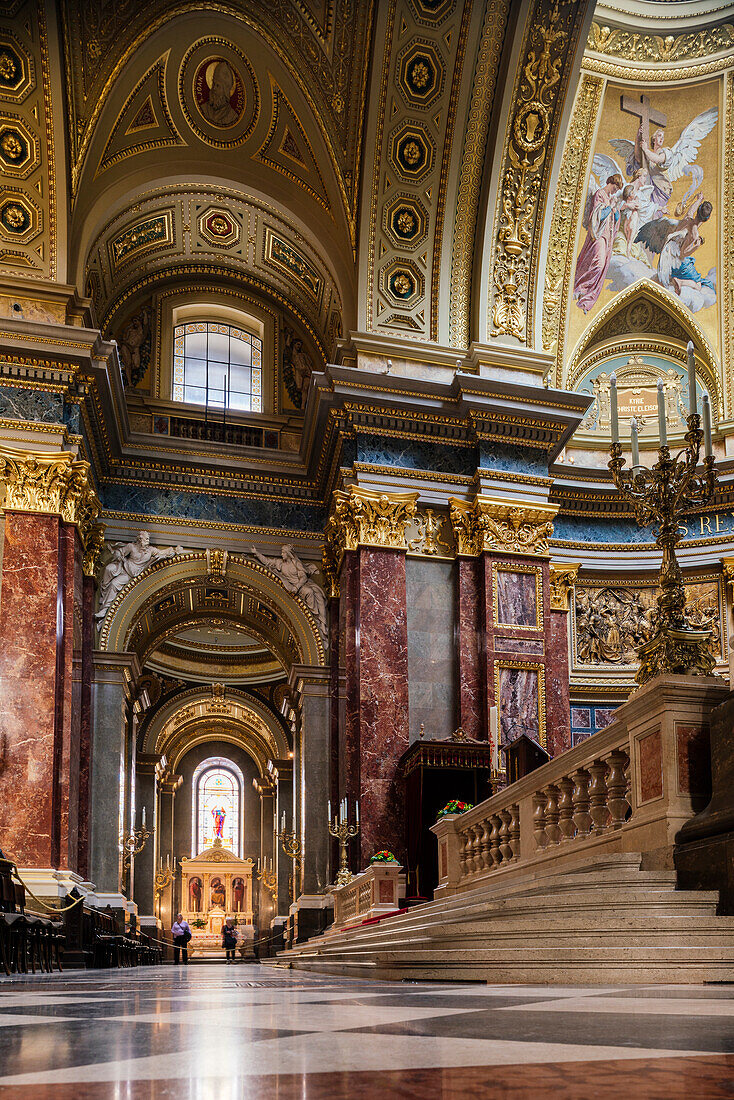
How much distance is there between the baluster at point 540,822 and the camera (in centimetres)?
725

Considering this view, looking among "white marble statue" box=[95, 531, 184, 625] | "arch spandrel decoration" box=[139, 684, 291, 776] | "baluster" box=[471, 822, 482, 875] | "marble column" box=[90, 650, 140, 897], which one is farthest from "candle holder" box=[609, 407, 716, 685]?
"arch spandrel decoration" box=[139, 684, 291, 776]

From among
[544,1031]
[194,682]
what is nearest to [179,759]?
[194,682]

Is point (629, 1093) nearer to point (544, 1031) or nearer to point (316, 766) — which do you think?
point (544, 1031)

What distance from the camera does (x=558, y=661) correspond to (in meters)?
15.5

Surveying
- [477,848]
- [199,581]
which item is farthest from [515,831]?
[199,581]

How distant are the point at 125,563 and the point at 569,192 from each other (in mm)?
9880

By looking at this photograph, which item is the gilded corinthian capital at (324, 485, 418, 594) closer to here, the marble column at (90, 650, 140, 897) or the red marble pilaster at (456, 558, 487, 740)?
the red marble pilaster at (456, 558, 487, 740)

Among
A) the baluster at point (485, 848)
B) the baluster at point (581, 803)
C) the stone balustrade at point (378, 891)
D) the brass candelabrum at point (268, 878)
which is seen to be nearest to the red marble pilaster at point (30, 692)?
the stone balustrade at point (378, 891)

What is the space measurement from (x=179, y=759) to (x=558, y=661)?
2294cm

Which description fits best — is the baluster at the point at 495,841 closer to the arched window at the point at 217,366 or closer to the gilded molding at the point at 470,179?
the gilded molding at the point at 470,179

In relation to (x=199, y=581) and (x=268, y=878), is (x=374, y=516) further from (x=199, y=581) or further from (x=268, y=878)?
(x=268, y=878)

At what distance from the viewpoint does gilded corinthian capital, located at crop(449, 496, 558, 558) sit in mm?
14641

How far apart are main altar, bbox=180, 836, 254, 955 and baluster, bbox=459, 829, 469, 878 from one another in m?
26.1

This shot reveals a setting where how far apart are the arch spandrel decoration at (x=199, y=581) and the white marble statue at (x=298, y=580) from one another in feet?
0.30
